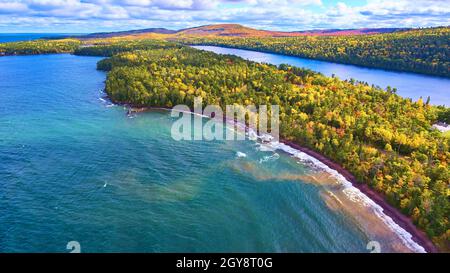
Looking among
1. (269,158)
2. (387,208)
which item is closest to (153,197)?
(269,158)

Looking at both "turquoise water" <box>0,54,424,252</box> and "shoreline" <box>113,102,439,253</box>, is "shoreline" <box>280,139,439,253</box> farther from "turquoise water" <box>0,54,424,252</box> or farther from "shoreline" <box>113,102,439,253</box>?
"turquoise water" <box>0,54,424,252</box>

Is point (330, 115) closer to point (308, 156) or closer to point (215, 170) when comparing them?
point (308, 156)

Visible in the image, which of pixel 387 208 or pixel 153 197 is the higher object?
pixel 153 197

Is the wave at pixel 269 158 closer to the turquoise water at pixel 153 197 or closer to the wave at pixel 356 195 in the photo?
the turquoise water at pixel 153 197

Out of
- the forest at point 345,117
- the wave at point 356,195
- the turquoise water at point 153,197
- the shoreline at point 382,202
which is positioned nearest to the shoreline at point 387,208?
the shoreline at point 382,202

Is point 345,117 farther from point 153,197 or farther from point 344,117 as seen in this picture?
point 153,197

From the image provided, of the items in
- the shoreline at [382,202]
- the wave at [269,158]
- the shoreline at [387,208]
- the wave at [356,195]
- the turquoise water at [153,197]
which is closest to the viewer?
the turquoise water at [153,197]

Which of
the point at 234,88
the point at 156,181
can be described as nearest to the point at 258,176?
the point at 156,181
